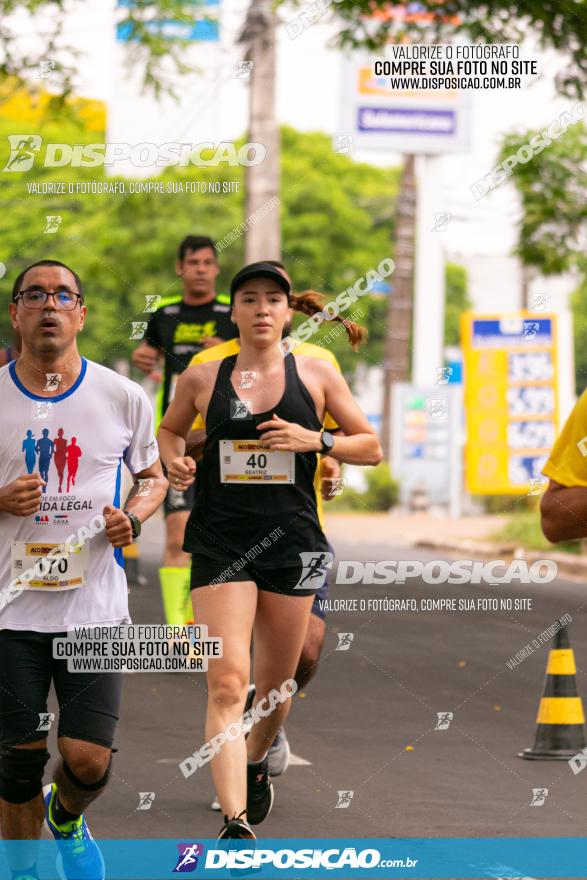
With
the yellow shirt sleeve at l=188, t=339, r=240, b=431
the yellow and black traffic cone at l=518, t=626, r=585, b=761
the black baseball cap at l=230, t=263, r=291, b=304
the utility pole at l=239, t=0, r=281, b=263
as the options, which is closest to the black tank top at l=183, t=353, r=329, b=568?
the yellow shirt sleeve at l=188, t=339, r=240, b=431

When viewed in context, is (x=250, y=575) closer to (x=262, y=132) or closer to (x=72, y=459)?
(x=72, y=459)

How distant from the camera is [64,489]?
224 inches

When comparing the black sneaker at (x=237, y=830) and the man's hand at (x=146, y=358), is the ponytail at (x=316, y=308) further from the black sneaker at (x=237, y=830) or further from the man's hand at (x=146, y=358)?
the man's hand at (x=146, y=358)

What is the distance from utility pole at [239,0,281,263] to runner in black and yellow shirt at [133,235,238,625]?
31.0 feet

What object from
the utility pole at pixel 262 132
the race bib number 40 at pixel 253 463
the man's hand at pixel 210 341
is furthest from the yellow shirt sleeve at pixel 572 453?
the utility pole at pixel 262 132

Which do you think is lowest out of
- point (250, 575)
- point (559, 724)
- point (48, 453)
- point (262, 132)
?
point (559, 724)

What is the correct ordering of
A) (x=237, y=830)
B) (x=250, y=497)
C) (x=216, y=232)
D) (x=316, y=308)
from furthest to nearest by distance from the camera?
(x=216, y=232), (x=316, y=308), (x=250, y=497), (x=237, y=830)

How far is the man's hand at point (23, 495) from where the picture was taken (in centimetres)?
555

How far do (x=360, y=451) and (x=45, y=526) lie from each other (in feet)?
4.63

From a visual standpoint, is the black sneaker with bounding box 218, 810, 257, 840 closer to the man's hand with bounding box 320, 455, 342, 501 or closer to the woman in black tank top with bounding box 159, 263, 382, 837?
the woman in black tank top with bounding box 159, 263, 382, 837

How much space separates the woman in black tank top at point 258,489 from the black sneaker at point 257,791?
257mm

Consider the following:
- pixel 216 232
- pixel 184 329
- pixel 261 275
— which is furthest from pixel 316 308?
pixel 216 232

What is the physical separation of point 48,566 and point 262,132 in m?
15.3

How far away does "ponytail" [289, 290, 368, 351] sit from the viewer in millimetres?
7594
